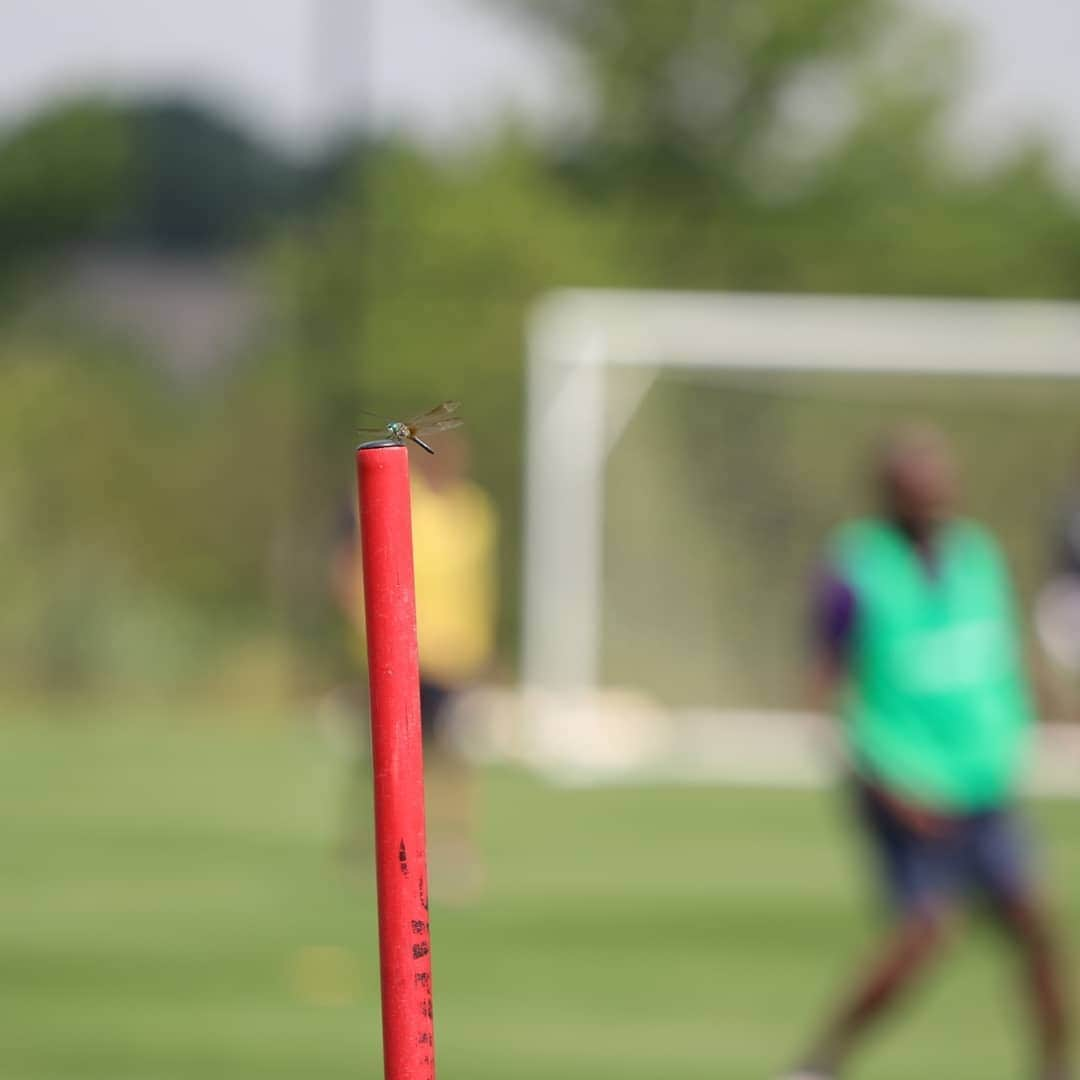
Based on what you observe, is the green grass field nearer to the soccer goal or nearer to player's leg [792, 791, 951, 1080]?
player's leg [792, 791, 951, 1080]

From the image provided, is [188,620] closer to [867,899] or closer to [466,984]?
[867,899]

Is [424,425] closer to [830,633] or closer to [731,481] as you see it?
[830,633]

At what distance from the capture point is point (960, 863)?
7.71 meters

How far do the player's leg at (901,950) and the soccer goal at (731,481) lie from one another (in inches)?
506

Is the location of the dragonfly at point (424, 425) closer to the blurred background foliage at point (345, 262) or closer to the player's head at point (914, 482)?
the player's head at point (914, 482)

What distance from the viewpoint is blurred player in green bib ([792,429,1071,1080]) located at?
7582mm

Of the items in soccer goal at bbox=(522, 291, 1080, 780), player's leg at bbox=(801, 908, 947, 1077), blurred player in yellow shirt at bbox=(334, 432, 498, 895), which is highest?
soccer goal at bbox=(522, 291, 1080, 780)

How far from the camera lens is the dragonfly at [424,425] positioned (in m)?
3.22

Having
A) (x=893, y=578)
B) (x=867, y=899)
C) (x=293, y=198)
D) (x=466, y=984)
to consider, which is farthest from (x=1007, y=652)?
(x=293, y=198)

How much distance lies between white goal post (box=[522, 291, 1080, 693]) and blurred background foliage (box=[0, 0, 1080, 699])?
595 millimetres

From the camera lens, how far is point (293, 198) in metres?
31.3

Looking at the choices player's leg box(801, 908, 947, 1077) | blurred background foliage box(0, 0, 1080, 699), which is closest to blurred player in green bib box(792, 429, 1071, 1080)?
player's leg box(801, 908, 947, 1077)

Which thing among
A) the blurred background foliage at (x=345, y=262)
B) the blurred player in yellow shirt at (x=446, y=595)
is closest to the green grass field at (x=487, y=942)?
the blurred player in yellow shirt at (x=446, y=595)

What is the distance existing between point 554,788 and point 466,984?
29.1 ft
